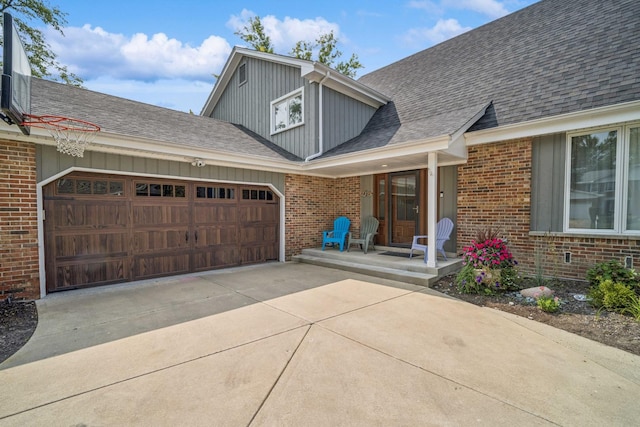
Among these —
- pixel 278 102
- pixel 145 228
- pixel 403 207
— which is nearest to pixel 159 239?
pixel 145 228

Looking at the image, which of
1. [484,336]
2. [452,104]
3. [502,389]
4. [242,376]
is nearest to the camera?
[502,389]

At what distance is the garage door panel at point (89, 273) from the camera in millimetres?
4996

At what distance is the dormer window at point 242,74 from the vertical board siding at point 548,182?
896cm

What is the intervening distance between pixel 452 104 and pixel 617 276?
188 inches

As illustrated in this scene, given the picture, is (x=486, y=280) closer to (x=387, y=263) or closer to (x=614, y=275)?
(x=614, y=275)

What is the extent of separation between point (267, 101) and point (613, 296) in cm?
928

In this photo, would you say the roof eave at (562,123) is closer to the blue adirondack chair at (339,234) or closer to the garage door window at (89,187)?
the blue adirondack chair at (339,234)

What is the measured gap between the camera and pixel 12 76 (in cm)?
312

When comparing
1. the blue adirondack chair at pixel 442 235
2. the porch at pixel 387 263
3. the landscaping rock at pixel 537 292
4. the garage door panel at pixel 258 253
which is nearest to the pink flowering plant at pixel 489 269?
the landscaping rock at pixel 537 292

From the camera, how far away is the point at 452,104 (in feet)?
23.5

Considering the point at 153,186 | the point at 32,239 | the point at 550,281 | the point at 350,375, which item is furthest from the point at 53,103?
the point at 550,281

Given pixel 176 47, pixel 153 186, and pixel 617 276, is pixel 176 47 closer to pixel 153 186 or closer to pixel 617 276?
pixel 153 186

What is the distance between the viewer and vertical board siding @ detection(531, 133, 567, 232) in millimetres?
5289

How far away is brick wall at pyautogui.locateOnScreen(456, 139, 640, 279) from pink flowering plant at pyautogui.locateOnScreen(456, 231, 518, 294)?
1082mm
